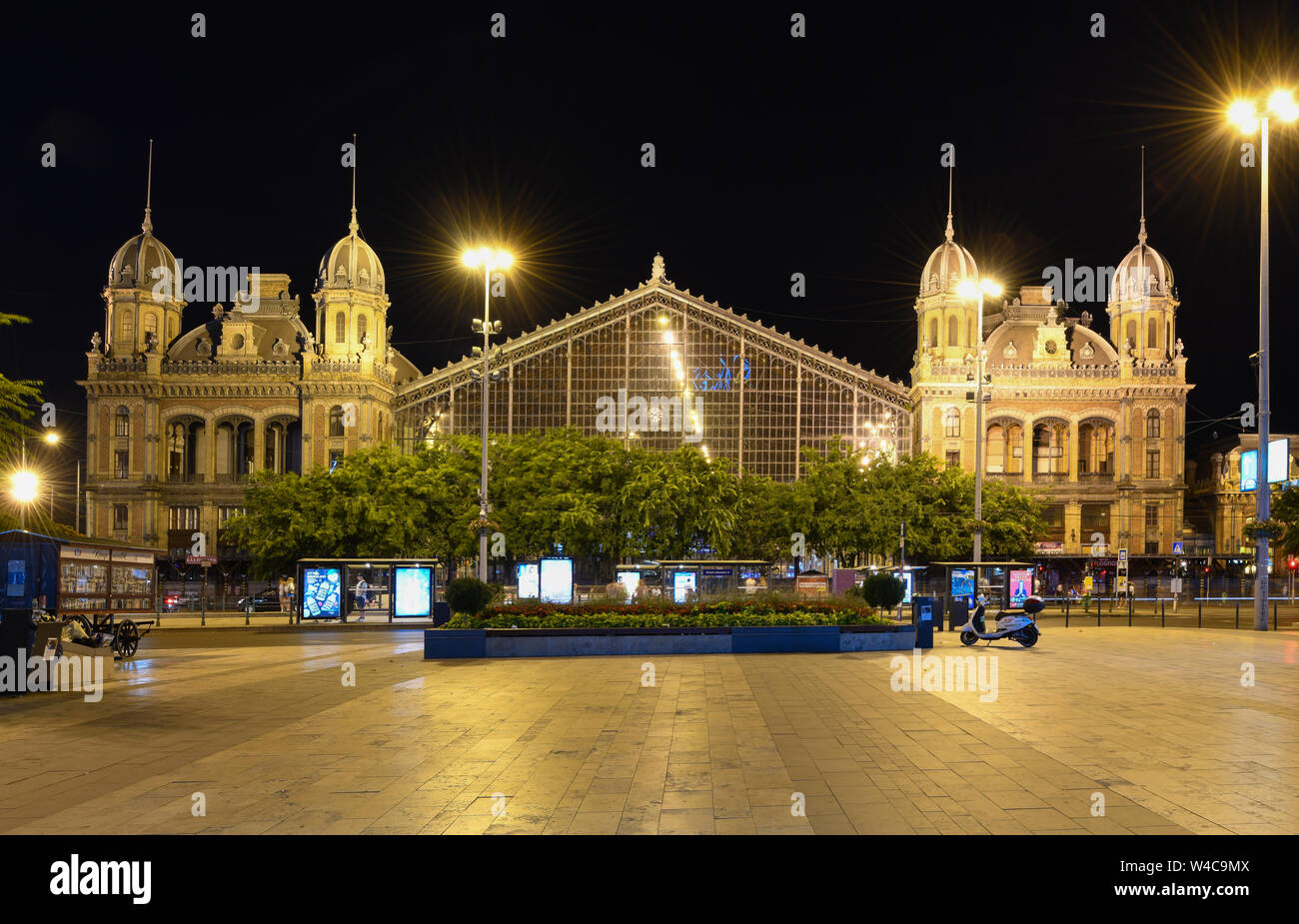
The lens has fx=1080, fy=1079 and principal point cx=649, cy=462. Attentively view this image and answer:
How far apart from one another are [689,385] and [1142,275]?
33113 millimetres

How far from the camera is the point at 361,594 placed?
4391 cm

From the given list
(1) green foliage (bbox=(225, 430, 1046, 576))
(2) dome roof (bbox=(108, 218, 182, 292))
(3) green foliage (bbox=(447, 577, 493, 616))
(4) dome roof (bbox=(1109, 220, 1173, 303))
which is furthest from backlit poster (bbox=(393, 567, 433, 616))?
(4) dome roof (bbox=(1109, 220, 1173, 303))

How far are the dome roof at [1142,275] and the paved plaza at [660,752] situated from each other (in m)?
57.3

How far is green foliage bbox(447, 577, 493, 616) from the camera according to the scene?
99.1 ft

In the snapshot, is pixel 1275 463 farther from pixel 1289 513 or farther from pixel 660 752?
pixel 660 752

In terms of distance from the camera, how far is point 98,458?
240 ft

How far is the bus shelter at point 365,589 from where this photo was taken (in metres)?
42.0

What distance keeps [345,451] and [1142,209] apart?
56932 mm

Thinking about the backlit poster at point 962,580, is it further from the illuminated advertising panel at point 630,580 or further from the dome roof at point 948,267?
the dome roof at point 948,267

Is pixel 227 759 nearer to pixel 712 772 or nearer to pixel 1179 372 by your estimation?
pixel 712 772

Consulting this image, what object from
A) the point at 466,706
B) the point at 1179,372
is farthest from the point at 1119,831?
the point at 1179,372

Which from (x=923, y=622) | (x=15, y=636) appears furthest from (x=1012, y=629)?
(x=15, y=636)

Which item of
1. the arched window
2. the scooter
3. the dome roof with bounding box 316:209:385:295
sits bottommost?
the scooter

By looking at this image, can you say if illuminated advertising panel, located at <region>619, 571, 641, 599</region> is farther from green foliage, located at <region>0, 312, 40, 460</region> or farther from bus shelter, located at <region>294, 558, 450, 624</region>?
green foliage, located at <region>0, 312, 40, 460</region>
